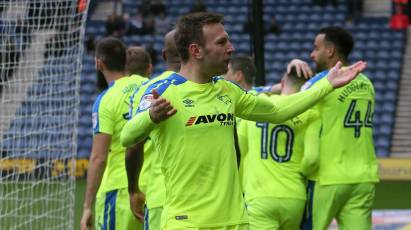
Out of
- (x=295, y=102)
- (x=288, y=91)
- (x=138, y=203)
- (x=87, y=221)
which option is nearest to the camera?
(x=295, y=102)

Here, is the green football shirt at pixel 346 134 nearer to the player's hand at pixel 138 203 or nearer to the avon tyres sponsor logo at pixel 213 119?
the player's hand at pixel 138 203

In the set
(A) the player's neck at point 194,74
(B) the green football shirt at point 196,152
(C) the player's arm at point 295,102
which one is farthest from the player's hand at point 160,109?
(C) the player's arm at point 295,102

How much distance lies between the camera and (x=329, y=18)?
24.0 meters

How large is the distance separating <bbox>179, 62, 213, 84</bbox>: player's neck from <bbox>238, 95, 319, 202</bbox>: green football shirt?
6.74 ft

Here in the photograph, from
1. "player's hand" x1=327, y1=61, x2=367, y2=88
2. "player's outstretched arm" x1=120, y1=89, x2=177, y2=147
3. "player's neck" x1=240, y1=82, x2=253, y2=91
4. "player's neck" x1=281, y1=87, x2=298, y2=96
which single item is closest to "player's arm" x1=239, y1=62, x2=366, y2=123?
"player's hand" x1=327, y1=61, x2=367, y2=88

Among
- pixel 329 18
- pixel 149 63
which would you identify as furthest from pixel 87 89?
pixel 149 63

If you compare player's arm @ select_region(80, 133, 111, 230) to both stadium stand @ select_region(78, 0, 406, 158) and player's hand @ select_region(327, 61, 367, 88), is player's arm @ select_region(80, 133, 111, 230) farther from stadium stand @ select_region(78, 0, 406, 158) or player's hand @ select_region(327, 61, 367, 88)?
stadium stand @ select_region(78, 0, 406, 158)

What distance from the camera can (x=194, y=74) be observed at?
475cm

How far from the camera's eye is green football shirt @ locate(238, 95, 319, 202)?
22.2 feet

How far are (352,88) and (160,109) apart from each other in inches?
111

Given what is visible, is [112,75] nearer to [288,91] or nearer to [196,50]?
[288,91]

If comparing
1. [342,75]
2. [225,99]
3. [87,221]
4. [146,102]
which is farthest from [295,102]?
[87,221]

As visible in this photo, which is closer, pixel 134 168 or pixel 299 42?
pixel 134 168

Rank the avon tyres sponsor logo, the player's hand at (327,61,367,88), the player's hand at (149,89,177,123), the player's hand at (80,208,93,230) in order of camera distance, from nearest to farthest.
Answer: the player's hand at (149,89,177,123), the avon tyres sponsor logo, the player's hand at (327,61,367,88), the player's hand at (80,208,93,230)
